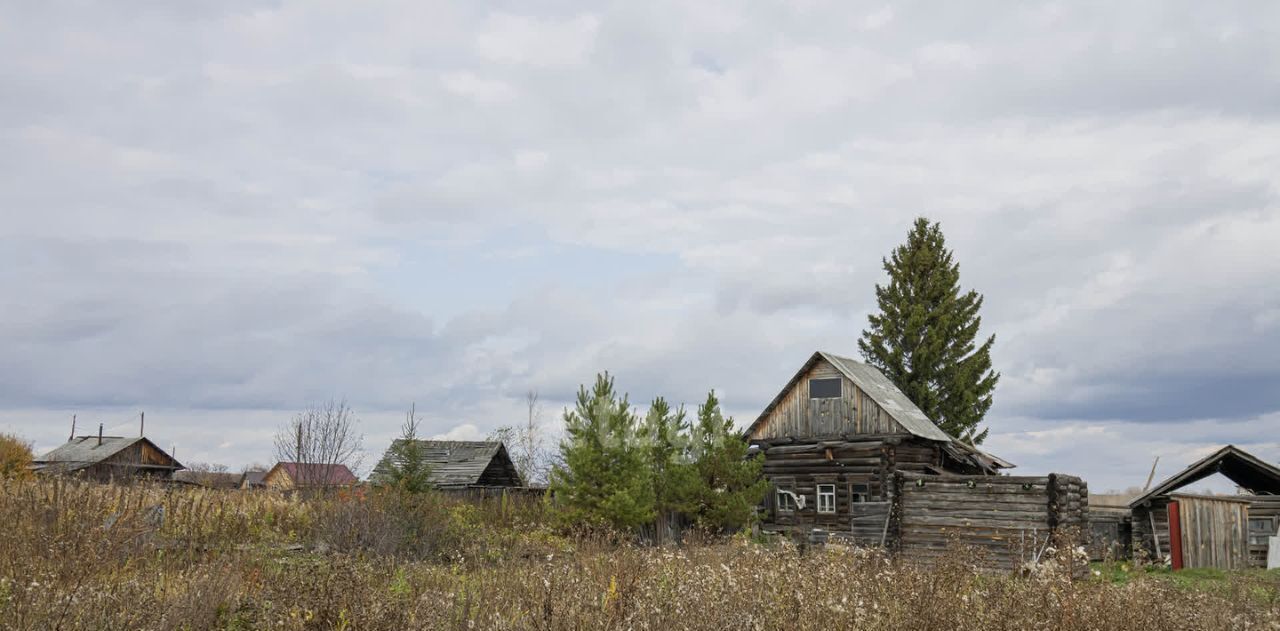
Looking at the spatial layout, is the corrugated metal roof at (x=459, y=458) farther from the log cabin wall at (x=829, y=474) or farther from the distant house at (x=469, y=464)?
the log cabin wall at (x=829, y=474)

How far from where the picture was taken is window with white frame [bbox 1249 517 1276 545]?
2672 centimetres

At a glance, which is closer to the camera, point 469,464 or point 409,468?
point 409,468

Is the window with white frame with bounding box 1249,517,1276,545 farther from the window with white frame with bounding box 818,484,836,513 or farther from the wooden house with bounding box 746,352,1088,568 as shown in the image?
the window with white frame with bounding box 818,484,836,513

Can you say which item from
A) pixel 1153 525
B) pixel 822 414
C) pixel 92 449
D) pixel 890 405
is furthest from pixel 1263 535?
pixel 92 449

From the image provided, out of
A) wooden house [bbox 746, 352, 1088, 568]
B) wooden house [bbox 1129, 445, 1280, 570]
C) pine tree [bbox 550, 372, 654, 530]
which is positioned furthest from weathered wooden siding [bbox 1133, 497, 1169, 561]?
pine tree [bbox 550, 372, 654, 530]

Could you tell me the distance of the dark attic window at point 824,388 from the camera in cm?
3403

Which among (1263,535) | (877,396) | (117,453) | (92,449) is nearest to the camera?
(1263,535)

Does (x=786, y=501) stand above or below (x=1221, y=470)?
below

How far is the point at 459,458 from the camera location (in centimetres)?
4797

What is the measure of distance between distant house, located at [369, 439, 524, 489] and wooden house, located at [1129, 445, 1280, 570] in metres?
28.2

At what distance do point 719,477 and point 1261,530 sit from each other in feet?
49.8

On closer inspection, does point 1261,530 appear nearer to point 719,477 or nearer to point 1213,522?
point 1213,522

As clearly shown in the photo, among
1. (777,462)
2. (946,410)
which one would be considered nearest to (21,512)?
(777,462)

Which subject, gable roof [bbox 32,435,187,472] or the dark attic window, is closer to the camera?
the dark attic window
